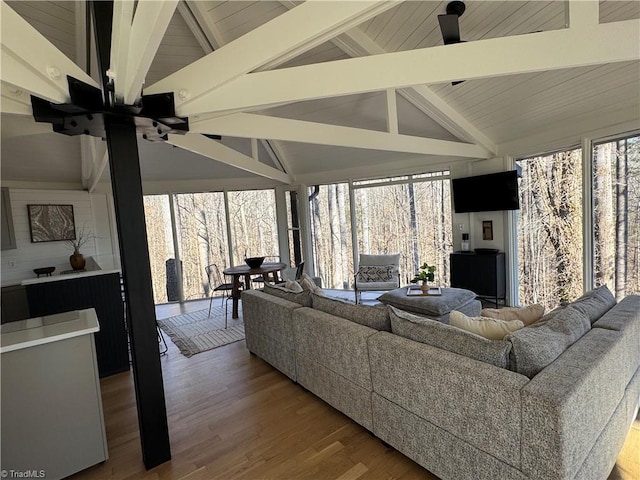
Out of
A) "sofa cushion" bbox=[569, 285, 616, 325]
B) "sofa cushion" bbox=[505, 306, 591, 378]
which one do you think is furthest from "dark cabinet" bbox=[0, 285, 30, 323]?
"sofa cushion" bbox=[569, 285, 616, 325]

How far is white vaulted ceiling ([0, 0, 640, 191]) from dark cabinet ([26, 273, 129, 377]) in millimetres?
1392

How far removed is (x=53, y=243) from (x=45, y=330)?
4340mm

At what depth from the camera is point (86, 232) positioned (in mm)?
5742

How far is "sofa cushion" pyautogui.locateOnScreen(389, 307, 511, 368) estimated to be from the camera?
1.66m

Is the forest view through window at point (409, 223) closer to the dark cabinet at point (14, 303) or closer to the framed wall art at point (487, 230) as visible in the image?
the framed wall art at point (487, 230)

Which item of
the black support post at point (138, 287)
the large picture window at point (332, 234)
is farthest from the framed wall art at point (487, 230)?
the black support post at point (138, 287)

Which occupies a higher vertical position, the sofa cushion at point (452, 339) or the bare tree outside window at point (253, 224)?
the bare tree outside window at point (253, 224)

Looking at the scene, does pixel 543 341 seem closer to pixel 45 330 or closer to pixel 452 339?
pixel 452 339

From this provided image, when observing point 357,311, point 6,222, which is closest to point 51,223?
point 6,222

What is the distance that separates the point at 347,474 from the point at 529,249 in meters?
4.14

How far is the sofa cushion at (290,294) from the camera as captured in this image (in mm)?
3025

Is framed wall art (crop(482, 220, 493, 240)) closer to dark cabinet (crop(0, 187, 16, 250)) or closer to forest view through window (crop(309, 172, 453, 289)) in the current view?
forest view through window (crop(309, 172, 453, 289))

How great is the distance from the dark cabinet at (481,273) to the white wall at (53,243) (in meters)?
6.00

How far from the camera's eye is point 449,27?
2.52m
